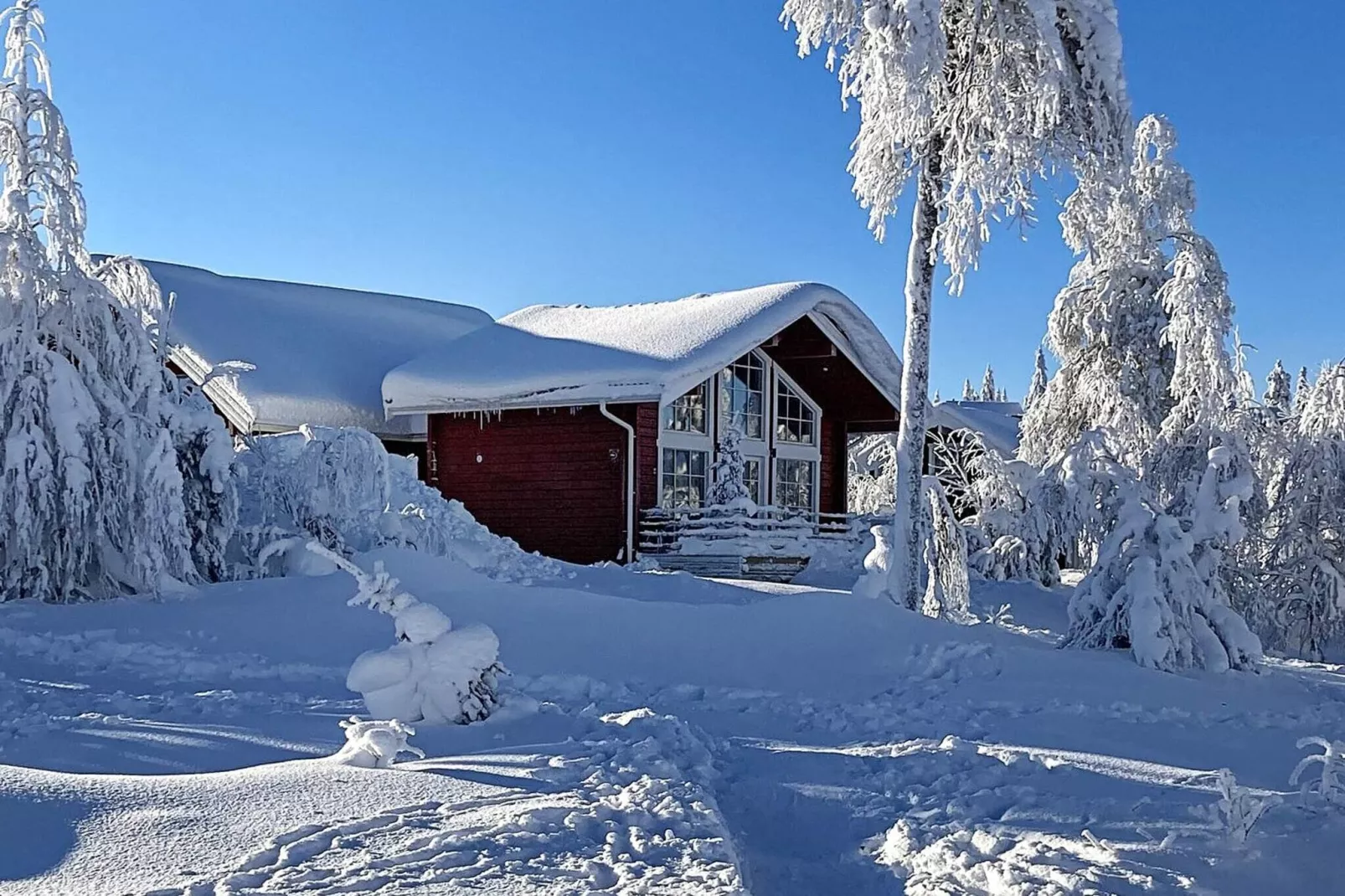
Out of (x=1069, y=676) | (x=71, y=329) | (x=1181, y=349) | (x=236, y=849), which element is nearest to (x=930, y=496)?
(x=1069, y=676)

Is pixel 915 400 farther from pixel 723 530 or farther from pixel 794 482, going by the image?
pixel 794 482

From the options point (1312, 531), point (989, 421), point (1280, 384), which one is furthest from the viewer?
Answer: point (1280, 384)

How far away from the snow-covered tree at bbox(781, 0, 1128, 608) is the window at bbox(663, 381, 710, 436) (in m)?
8.95

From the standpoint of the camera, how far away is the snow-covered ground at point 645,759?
4172mm

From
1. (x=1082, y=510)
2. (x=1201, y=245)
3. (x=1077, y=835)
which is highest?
(x=1201, y=245)

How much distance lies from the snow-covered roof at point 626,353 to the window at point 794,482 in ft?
8.37

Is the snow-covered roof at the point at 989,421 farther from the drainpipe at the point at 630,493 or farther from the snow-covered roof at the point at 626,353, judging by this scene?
the drainpipe at the point at 630,493

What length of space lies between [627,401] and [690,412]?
8.74ft

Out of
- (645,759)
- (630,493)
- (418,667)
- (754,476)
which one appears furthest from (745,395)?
(645,759)

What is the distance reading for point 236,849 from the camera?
13.1 feet

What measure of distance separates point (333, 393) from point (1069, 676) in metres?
16.5

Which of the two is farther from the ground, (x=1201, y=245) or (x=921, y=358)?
(x=1201, y=245)

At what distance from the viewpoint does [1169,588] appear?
1011 centimetres

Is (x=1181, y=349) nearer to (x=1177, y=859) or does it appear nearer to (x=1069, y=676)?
(x=1069, y=676)
